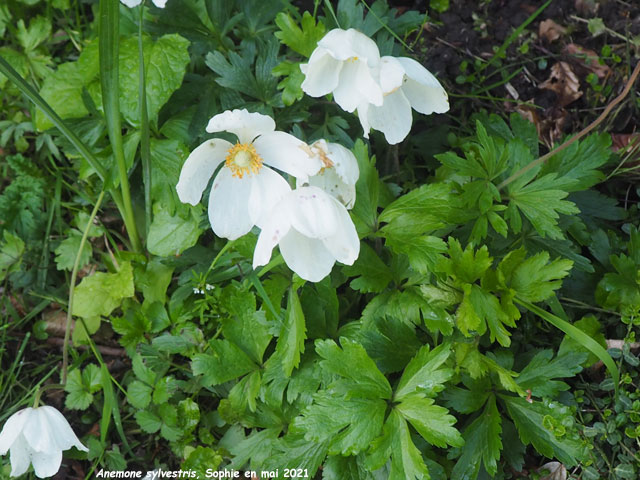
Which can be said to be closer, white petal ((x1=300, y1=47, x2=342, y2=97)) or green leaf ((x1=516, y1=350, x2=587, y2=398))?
white petal ((x1=300, y1=47, x2=342, y2=97))

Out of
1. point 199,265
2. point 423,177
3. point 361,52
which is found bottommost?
point 199,265

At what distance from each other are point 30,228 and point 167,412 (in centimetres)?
98

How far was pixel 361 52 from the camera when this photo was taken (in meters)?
1.44

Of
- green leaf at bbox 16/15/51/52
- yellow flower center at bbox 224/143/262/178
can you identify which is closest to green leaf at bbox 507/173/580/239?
yellow flower center at bbox 224/143/262/178

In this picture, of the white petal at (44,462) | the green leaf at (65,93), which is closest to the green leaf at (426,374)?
the white petal at (44,462)

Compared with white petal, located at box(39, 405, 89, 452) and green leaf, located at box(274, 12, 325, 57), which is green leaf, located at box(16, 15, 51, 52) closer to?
green leaf, located at box(274, 12, 325, 57)

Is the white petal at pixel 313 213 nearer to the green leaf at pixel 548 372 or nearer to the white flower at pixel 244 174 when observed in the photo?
the white flower at pixel 244 174

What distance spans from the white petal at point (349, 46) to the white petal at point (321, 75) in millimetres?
50

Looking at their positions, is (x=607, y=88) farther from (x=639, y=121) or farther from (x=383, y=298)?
(x=383, y=298)

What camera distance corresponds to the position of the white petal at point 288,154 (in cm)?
149

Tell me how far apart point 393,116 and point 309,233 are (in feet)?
1.56

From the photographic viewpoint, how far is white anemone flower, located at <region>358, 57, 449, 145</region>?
1537 millimetres

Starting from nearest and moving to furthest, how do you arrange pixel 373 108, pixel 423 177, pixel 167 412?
pixel 373 108
pixel 167 412
pixel 423 177

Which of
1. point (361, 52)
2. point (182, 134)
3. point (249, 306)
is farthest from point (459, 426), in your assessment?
point (182, 134)
